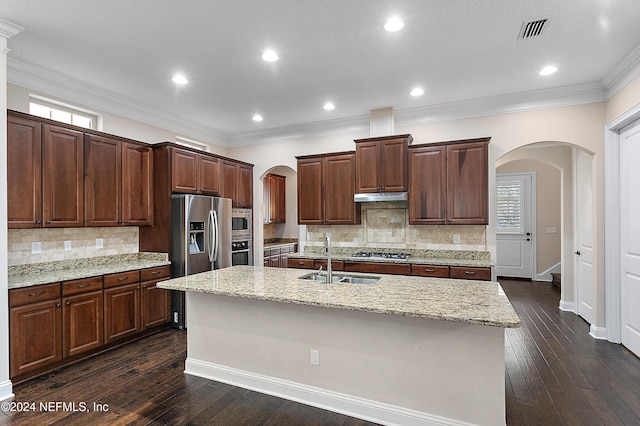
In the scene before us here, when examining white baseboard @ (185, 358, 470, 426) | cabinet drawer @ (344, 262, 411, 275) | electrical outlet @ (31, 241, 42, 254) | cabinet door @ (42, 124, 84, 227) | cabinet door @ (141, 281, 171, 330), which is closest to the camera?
white baseboard @ (185, 358, 470, 426)

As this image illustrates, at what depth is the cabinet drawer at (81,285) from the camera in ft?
10.7

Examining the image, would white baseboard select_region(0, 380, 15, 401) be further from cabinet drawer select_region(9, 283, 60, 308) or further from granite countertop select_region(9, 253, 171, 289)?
granite countertop select_region(9, 253, 171, 289)

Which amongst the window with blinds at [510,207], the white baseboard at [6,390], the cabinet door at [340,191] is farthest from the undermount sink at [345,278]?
the window with blinds at [510,207]

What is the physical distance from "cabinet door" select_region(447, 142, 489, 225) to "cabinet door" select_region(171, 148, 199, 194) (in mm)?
3457

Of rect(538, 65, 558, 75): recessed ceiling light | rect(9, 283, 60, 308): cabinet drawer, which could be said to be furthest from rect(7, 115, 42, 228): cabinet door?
rect(538, 65, 558, 75): recessed ceiling light

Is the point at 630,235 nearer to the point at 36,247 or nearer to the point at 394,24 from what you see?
the point at 394,24

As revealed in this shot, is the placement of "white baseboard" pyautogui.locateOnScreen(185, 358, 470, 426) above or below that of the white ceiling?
below

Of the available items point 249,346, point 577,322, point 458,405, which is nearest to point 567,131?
point 577,322

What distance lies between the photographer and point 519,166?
7812mm

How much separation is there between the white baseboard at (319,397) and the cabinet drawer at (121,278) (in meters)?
1.34

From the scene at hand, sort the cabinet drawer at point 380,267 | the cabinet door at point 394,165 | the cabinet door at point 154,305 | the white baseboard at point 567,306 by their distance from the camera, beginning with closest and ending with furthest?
the cabinet door at point 154,305 → the cabinet drawer at point 380,267 → the cabinet door at point 394,165 → the white baseboard at point 567,306

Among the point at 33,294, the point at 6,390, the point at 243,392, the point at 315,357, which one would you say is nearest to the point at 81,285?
the point at 33,294

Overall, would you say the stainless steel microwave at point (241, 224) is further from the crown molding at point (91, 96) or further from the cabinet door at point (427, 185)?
the cabinet door at point (427, 185)

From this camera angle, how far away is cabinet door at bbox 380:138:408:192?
4.58 metres
